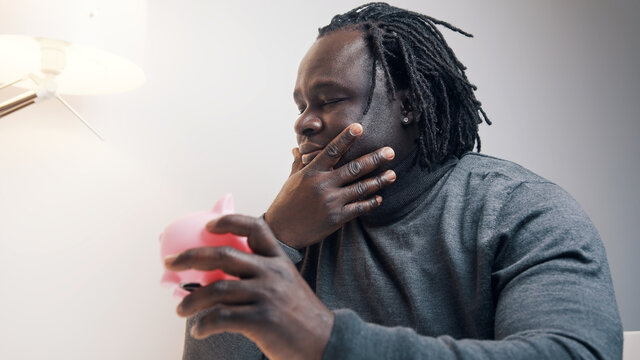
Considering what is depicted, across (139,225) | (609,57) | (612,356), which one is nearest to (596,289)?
(612,356)

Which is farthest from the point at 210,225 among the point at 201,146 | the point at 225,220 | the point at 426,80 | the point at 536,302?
the point at 201,146

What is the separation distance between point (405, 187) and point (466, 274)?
0.74 ft

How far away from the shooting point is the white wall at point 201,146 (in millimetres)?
1216

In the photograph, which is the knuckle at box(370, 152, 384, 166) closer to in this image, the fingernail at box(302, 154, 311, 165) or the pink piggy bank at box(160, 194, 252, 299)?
the fingernail at box(302, 154, 311, 165)

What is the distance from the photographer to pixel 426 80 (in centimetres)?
106

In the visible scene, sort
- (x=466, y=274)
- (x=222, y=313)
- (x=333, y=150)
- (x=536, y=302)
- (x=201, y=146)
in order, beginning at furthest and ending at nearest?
1. (x=201, y=146)
2. (x=333, y=150)
3. (x=466, y=274)
4. (x=536, y=302)
5. (x=222, y=313)

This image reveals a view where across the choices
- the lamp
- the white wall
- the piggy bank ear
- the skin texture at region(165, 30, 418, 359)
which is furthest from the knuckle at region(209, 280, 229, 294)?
the white wall

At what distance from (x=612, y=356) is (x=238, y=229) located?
0.47m

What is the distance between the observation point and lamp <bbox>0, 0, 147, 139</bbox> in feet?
2.99

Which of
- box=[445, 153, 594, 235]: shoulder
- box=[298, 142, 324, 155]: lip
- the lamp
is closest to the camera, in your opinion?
box=[445, 153, 594, 235]: shoulder

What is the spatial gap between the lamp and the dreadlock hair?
0.43 metres

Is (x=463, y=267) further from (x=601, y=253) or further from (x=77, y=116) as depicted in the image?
(x=77, y=116)

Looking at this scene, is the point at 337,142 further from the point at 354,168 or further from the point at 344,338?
the point at 344,338

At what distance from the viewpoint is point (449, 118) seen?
3.49 ft
